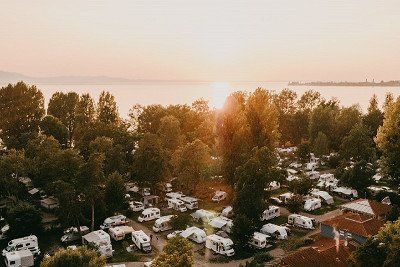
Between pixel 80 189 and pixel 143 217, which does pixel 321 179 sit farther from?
pixel 80 189

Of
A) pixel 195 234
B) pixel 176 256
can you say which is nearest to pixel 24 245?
pixel 195 234

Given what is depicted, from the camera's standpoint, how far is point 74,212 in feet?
92.1

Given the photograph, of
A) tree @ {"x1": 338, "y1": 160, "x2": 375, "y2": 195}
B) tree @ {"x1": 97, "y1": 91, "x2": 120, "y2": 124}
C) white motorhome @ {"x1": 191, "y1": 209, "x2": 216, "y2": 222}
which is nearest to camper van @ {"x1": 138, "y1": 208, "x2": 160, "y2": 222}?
white motorhome @ {"x1": 191, "y1": 209, "x2": 216, "y2": 222}

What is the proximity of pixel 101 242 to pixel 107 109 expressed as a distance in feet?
96.3

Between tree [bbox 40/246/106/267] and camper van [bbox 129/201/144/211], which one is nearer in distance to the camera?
tree [bbox 40/246/106/267]

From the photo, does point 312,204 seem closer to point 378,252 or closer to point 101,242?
point 378,252

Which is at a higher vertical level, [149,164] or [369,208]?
[149,164]

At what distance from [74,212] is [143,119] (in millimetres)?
29432

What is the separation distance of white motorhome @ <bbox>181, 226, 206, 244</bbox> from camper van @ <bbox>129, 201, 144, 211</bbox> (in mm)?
7509

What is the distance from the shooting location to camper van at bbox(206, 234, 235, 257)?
26.2 m

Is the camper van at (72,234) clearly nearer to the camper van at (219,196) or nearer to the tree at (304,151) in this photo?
the camper van at (219,196)

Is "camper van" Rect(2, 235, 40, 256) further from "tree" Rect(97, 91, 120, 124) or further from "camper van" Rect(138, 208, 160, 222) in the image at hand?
"tree" Rect(97, 91, 120, 124)

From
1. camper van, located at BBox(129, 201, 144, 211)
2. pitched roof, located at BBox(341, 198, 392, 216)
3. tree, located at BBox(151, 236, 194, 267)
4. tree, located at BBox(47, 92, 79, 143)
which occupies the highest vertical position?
tree, located at BBox(47, 92, 79, 143)

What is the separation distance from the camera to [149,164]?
35.8 m
